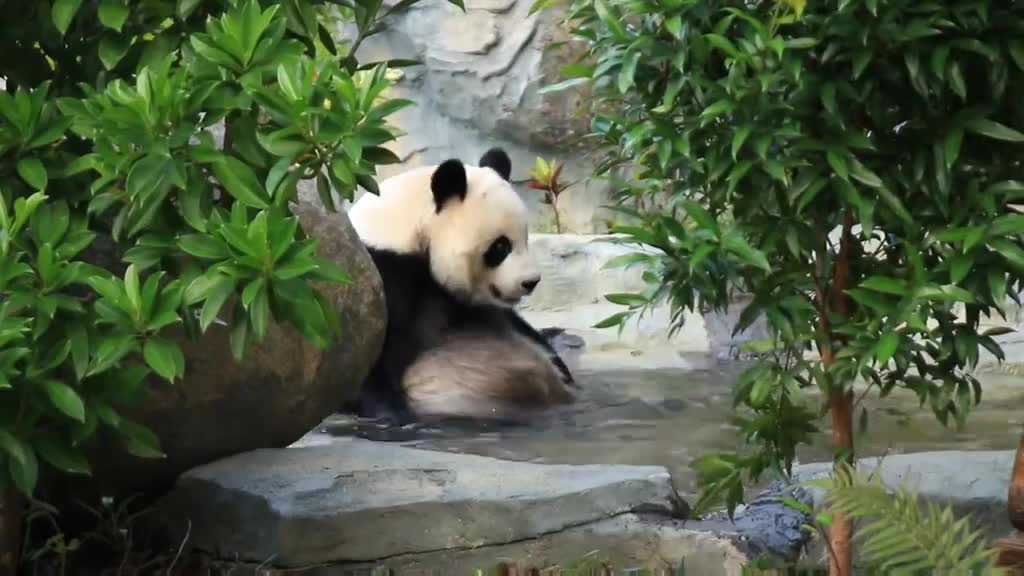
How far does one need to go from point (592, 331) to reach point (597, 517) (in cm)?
339

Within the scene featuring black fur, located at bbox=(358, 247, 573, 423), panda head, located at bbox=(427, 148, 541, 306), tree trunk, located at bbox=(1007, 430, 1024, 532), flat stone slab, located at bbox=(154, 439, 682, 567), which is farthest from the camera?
panda head, located at bbox=(427, 148, 541, 306)

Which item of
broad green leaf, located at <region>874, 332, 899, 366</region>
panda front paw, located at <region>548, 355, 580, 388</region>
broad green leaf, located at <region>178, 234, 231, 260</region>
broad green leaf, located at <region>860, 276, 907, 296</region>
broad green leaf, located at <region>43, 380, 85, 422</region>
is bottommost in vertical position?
panda front paw, located at <region>548, 355, 580, 388</region>

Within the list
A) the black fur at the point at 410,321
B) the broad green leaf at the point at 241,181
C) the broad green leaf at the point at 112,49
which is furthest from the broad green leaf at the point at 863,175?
the black fur at the point at 410,321

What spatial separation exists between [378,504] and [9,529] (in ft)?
2.37

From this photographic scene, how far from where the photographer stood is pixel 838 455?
2.26 meters

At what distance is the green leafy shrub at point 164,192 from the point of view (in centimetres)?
170

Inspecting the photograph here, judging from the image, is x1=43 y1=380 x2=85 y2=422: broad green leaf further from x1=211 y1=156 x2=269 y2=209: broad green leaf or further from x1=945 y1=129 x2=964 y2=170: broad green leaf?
x1=945 y1=129 x2=964 y2=170: broad green leaf

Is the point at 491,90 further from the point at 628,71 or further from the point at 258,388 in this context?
the point at 628,71

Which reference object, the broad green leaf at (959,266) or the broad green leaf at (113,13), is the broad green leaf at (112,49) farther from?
the broad green leaf at (959,266)

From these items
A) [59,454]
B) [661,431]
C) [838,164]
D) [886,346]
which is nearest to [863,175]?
[838,164]

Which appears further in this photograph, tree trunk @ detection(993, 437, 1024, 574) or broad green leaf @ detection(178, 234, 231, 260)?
tree trunk @ detection(993, 437, 1024, 574)

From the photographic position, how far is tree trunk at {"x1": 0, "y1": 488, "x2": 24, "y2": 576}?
2295mm

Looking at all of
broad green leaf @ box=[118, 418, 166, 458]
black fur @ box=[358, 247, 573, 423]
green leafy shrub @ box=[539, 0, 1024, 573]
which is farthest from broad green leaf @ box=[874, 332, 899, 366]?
black fur @ box=[358, 247, 573, 423]

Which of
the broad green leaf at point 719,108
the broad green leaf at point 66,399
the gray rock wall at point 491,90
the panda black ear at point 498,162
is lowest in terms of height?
the gray rock wall at point 491,90
